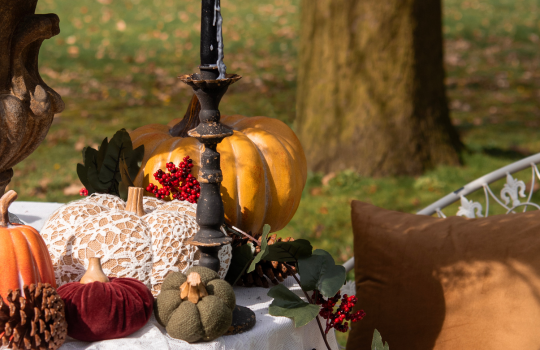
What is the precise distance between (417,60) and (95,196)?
11.2ft

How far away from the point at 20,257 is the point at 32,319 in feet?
0.46

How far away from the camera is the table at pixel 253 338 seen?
3.33 feet

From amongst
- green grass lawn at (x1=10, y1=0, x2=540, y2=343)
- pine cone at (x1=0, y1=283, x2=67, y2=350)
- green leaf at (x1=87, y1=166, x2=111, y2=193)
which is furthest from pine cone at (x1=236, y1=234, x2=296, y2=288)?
green grass lawn at (x1=10, y1=0, x2=540, y2=343)

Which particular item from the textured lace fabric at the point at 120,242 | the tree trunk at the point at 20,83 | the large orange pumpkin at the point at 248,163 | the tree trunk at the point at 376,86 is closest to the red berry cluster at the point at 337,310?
the textured lace fabric at the point at 120,242

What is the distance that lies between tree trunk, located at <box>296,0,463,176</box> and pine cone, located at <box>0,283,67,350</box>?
11.6ft

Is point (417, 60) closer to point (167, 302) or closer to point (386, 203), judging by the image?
point (386, 203)

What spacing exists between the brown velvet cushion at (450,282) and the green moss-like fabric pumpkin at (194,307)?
78 centimetres

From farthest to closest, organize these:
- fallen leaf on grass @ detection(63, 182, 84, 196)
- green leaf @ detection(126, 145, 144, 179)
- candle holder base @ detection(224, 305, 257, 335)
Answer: fallen leaf on grass @ detection(63, 182, 84, 196), green leaf @ detection(126, 145, 144, 179), candle holder base @ detection(224, 305, 257, 335)

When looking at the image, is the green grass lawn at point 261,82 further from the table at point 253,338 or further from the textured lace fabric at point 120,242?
the textured lace fabric at point 120,242

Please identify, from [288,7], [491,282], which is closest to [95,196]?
[491,282]

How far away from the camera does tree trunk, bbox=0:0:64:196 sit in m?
1.18

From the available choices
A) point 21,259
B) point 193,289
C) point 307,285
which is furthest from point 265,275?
point 21,259

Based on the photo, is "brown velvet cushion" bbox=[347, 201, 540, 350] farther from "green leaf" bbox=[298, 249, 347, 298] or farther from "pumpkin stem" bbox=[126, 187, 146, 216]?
"pumpkin stem" bbox=[126, 187, 146, 216]

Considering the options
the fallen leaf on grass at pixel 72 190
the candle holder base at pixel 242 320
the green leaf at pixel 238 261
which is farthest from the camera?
the fallen leaf on grass at pixel 72 190
